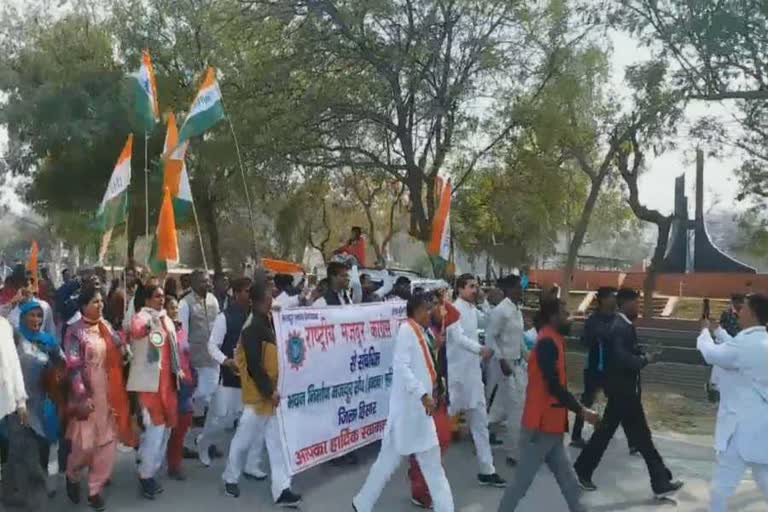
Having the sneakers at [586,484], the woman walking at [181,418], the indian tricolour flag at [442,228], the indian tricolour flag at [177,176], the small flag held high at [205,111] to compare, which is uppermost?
the small flag held high at [205,111]

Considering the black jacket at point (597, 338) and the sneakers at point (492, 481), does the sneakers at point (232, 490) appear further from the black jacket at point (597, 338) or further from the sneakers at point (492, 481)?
the black jacket at point (597, 338)

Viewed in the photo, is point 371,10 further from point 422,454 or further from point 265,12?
point 422,454

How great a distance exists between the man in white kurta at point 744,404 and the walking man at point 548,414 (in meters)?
0.89

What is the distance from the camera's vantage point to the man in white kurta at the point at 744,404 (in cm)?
586

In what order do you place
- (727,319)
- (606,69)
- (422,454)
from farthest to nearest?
(606,69)
(727,319)
(422,454)

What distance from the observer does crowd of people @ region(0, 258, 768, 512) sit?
6082 mm

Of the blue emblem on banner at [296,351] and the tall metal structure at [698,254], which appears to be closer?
the blue emblem on banner at [296,351]

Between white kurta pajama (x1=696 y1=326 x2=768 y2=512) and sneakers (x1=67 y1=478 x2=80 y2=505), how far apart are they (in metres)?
4.62

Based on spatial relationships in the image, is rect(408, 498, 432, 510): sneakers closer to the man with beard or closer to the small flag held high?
the man with beard

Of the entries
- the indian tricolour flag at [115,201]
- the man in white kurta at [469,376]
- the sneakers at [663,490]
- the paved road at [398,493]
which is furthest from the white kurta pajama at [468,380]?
the indian tricolour flag at [115,201]

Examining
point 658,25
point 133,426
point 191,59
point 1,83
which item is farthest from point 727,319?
point 1,83

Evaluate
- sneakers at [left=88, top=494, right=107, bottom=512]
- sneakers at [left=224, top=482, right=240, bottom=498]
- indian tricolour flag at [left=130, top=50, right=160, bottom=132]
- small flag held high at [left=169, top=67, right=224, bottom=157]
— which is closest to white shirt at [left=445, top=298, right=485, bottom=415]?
sneakers at [left=224, top=482, right=240, bottom=498]

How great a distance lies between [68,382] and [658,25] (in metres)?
11.9

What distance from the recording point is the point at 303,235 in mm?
38969
